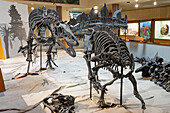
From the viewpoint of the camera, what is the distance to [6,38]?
841 cm

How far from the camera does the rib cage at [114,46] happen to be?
2.94 meters

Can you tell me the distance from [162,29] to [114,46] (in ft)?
24.8


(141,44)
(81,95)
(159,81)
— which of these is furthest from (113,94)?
(141,44)

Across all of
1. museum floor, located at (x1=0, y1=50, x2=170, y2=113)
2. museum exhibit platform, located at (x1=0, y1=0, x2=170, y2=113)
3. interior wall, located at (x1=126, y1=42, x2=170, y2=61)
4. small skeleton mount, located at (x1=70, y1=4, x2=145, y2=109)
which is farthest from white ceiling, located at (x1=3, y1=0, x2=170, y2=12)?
small skeleton mount, located at (x1=70, y1=4, x2=145, y2=109)

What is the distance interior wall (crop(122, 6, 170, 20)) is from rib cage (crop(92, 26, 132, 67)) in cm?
774

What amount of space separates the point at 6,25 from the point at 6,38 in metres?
0.65

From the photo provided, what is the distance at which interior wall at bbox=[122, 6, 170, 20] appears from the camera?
966 centimetres

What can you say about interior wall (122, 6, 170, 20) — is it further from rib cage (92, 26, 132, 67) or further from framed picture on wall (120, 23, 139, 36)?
rib cage (92, 26, 132, 67)

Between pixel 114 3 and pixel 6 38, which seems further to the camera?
pixel 114 3

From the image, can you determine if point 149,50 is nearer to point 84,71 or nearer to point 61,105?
point 84,71

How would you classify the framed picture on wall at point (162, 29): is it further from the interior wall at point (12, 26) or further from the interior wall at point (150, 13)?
the interior wall at point (12, 26)

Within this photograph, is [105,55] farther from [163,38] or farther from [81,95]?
[163,38]

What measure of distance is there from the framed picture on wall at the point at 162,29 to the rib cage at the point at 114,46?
277 inches

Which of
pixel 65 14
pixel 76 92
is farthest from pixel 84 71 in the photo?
pixel 65 14
